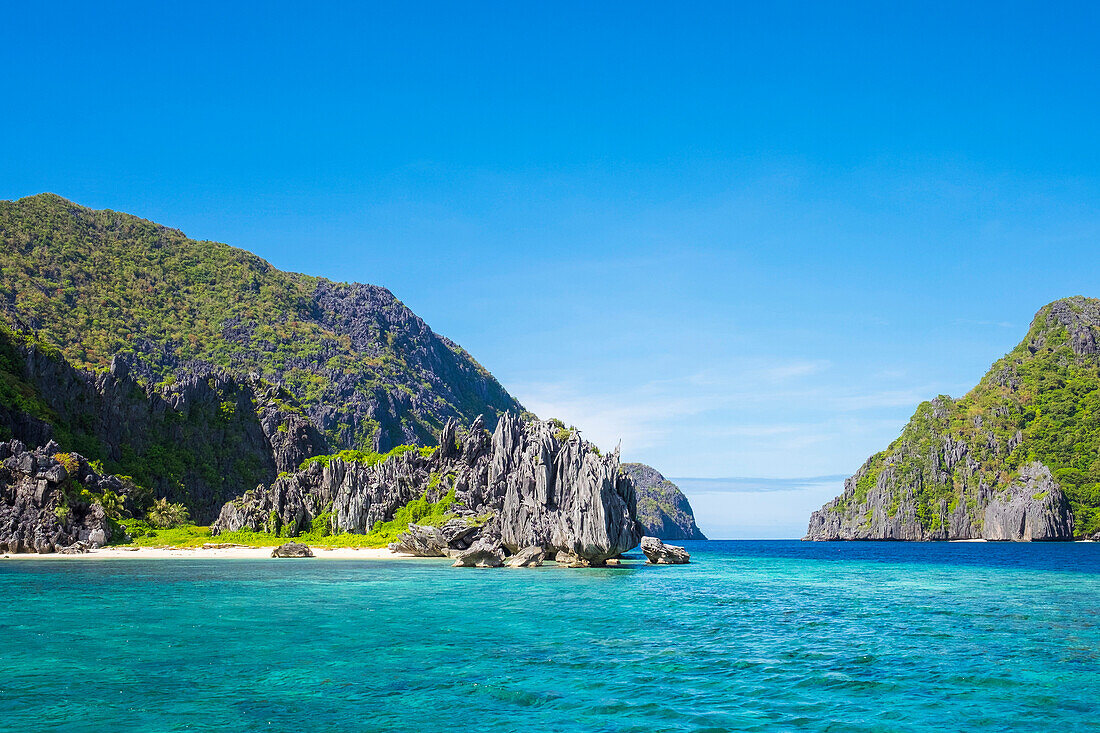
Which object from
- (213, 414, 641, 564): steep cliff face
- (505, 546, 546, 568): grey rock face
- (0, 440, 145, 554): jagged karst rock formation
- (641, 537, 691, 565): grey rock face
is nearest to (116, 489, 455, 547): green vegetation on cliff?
→ (213, 414, 641, 564): steep cliff face

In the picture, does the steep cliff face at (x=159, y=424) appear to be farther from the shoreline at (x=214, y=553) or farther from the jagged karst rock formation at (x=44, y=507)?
the shoreline at (x=214, y=553)

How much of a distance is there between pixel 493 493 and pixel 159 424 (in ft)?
333

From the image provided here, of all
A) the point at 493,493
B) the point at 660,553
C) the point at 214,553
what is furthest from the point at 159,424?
the point at 660,553

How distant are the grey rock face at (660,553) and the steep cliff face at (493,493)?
6.14 feet

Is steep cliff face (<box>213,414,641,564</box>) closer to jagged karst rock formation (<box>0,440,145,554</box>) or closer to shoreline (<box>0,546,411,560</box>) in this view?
shoreline (<box>0,546,411,560</box>)

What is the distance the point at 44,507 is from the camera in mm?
99875

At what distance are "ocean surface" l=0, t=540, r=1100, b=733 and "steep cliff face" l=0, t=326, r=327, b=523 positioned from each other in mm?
92630

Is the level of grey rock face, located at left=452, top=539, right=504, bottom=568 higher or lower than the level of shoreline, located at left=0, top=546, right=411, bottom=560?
higher

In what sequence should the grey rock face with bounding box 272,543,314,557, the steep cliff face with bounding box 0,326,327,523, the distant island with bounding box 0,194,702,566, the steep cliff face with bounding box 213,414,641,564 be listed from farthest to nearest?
the steep cliff face with bounding box 0,326,327,523
the grey rock face with bounding box 272,543,314,557
the distant island with bounding box 0,194,702,566
the steep cliff face with bounding box 213,414,641,564

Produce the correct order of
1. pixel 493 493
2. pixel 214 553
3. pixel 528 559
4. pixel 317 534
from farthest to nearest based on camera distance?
1. pixel 317 534
2. pixel 214 553
3. pixel 493 493
4. pixel 528 559

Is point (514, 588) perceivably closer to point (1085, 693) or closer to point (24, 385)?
point (1085, 693)

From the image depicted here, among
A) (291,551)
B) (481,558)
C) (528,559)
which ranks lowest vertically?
(291,551)

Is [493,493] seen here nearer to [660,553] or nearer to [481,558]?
[481,558]

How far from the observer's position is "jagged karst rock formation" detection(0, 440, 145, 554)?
320ft
